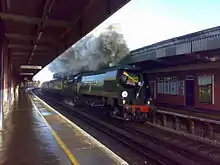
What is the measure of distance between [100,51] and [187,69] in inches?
672

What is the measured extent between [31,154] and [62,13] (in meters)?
5.22

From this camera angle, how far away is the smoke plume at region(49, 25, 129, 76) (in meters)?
33.1

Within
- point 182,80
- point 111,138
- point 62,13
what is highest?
point 62,13

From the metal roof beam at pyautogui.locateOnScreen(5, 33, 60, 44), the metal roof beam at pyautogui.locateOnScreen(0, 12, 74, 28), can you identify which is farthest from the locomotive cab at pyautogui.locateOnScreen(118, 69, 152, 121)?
the metal roof beam at pyautogui.locateOnScreen(0, 12, 74, 28)

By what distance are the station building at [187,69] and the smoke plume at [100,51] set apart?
744 cm

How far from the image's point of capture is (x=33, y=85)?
111312mm

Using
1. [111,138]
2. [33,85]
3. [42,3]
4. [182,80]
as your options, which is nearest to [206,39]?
[182,80]

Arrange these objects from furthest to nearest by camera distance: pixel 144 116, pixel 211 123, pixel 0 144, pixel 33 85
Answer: pixel 33 85
pixel 144 116
pixel 211 123
pixel 0 144

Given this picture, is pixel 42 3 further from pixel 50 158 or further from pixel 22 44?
pixel 22 44

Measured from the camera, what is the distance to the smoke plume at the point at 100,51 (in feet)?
109

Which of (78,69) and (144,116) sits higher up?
(78,69)

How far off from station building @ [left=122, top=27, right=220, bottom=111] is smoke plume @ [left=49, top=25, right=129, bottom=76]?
7.44 metres

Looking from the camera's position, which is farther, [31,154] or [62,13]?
[62,13]

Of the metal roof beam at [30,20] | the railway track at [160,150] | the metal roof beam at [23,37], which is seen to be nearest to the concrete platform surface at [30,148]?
the railway track at [160,150]
